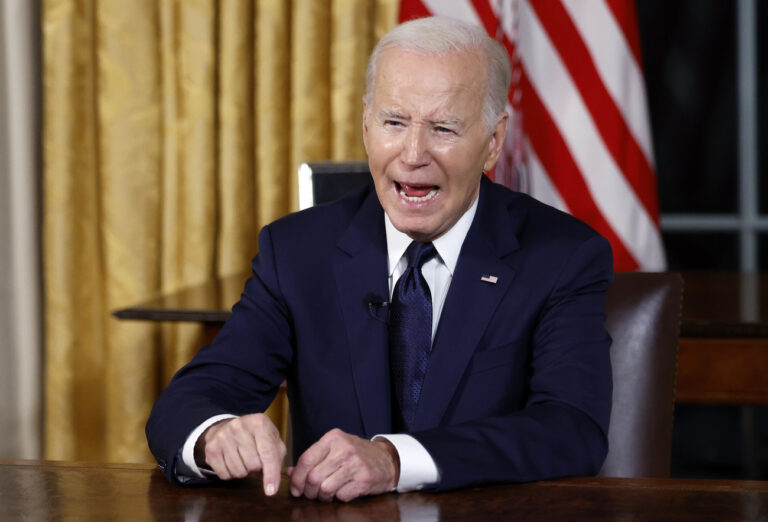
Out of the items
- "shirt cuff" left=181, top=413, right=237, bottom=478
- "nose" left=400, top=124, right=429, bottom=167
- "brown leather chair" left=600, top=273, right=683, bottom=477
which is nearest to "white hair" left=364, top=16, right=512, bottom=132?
"nose" left=400, top=124, right=429, bottom=167

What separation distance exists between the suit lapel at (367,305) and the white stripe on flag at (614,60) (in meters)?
1.68

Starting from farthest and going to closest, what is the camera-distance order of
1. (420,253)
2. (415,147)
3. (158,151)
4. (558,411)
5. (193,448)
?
(158,151) < (420,253) < (415,147) < (558,411) < (193,448)

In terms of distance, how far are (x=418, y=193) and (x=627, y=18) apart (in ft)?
6.09

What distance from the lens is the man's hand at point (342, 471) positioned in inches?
56.4

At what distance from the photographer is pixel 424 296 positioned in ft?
6.53

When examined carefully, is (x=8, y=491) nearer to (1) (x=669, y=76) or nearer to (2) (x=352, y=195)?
(2) (x=352, y=195)

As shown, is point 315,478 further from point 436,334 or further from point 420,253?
point 420,253

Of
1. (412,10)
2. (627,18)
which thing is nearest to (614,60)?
(627,18)

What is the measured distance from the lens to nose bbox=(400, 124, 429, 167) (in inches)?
75.2

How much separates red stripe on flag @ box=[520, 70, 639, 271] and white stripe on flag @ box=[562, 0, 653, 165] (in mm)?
232

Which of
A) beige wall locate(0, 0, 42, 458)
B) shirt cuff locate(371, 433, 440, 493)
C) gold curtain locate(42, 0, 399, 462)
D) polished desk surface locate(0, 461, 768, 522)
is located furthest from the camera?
beige wall locate(0, 0, 42, 458)

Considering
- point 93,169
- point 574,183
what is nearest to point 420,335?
point 574,183

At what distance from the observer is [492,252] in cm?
205

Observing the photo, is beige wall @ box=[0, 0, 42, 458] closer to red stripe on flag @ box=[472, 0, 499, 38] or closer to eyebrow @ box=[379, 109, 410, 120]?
red stripe on flag @ box=[472, 0, 499, 38]
